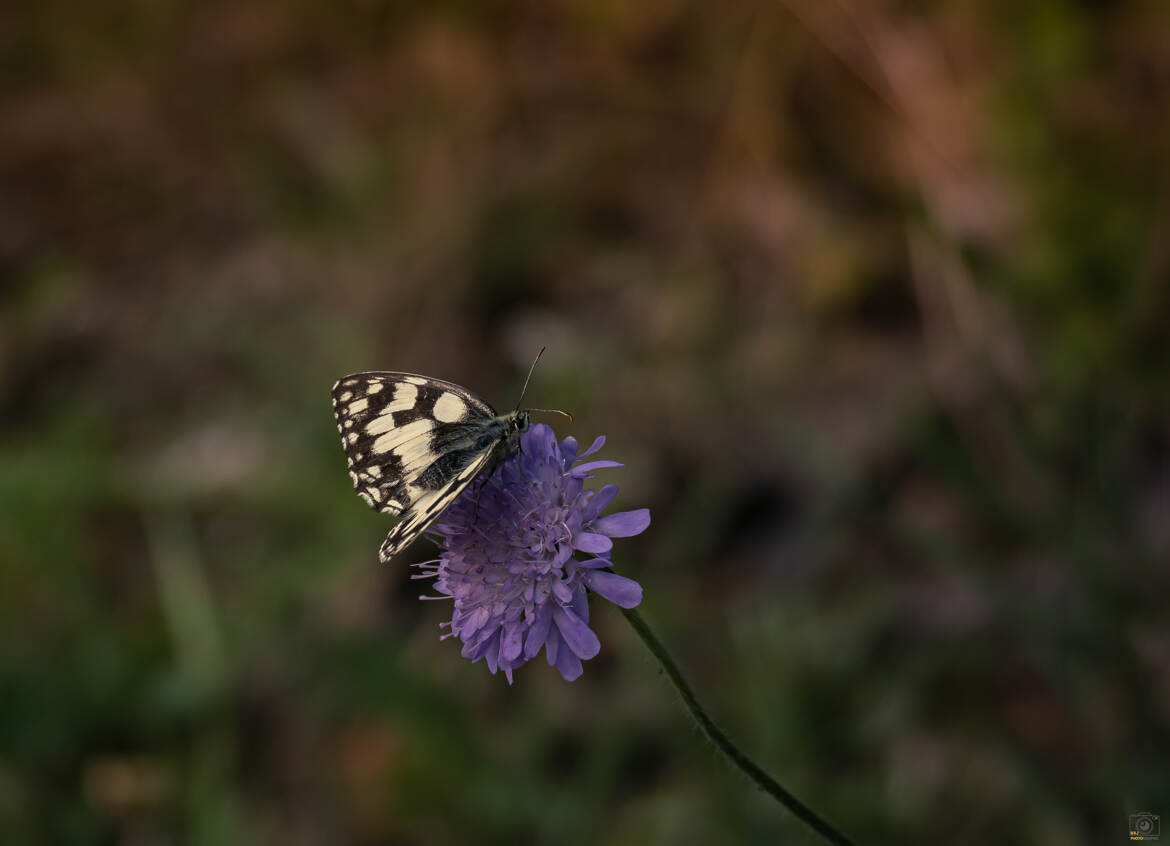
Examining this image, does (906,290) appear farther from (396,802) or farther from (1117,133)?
(396,802)

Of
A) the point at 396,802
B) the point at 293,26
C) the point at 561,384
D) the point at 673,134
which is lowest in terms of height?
the point at 396,802

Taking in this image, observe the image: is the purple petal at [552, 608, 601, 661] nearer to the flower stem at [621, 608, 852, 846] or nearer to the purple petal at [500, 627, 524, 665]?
the purple petal at [500, 627, 524, 665]

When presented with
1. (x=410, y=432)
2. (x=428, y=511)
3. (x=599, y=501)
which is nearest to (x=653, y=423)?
(x=410, y=432)

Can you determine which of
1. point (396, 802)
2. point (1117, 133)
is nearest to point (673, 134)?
point (1117, 133)

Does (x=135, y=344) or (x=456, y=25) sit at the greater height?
(x=456, y=25)

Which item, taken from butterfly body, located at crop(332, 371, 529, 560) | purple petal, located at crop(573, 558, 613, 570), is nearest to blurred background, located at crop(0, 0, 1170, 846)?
purple petal, located at crop(573, 558, 613, 570)

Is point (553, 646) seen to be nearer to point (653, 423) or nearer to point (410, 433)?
point (410, 433)
